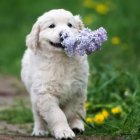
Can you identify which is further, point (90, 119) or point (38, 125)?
point (90, 119)

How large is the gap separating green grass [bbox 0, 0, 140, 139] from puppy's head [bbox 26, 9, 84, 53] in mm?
914

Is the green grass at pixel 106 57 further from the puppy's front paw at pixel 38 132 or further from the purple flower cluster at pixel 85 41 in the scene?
the purple flower cluster at pixel 85 41

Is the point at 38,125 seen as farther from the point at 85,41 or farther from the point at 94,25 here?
the point at 94,25

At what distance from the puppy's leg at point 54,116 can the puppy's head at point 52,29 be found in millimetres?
498

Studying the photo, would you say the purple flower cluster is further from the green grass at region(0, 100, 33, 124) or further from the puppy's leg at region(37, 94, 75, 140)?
the green grass at region(0, 100, 33, 124)

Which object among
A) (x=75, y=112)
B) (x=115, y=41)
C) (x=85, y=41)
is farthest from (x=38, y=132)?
(x=115, y=41)

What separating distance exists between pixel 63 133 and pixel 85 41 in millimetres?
871

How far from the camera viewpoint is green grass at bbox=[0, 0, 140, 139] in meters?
7.90

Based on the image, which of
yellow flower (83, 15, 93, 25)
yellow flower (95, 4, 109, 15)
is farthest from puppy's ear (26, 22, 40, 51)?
yellow flower (95, 4, 109, 15)

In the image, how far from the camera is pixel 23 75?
25.6 ft

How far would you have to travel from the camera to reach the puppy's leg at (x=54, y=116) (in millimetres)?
6863

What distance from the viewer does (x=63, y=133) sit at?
22.5 ft

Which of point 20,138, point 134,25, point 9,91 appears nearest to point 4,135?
point 20,138

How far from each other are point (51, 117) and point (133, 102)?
1.57 meters
